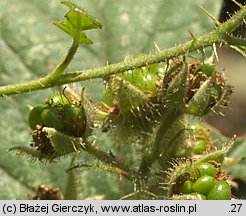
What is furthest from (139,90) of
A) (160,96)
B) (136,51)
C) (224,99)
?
(136,51)

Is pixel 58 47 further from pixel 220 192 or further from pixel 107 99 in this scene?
pixel 220 192

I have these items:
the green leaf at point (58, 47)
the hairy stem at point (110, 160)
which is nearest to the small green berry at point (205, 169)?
the hairy stem at point (110, 160)

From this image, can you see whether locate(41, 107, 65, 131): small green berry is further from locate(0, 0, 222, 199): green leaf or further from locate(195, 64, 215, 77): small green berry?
locate(0, 0, 222, 199): green leaf

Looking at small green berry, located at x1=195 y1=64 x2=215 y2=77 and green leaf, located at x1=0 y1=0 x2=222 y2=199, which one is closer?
small green berry, located at x1=195 y1=64 x2=215 y2=77

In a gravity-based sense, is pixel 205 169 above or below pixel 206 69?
below

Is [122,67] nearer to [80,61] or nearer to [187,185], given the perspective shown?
[187,185]

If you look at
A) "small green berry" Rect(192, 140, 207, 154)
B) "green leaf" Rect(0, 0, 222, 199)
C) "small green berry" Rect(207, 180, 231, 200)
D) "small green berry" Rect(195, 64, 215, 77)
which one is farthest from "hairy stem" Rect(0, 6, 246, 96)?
"green leaf" Rect(0, 0, 222, 199)

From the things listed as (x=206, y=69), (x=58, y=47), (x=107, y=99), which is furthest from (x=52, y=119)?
(x=58, y=47)
